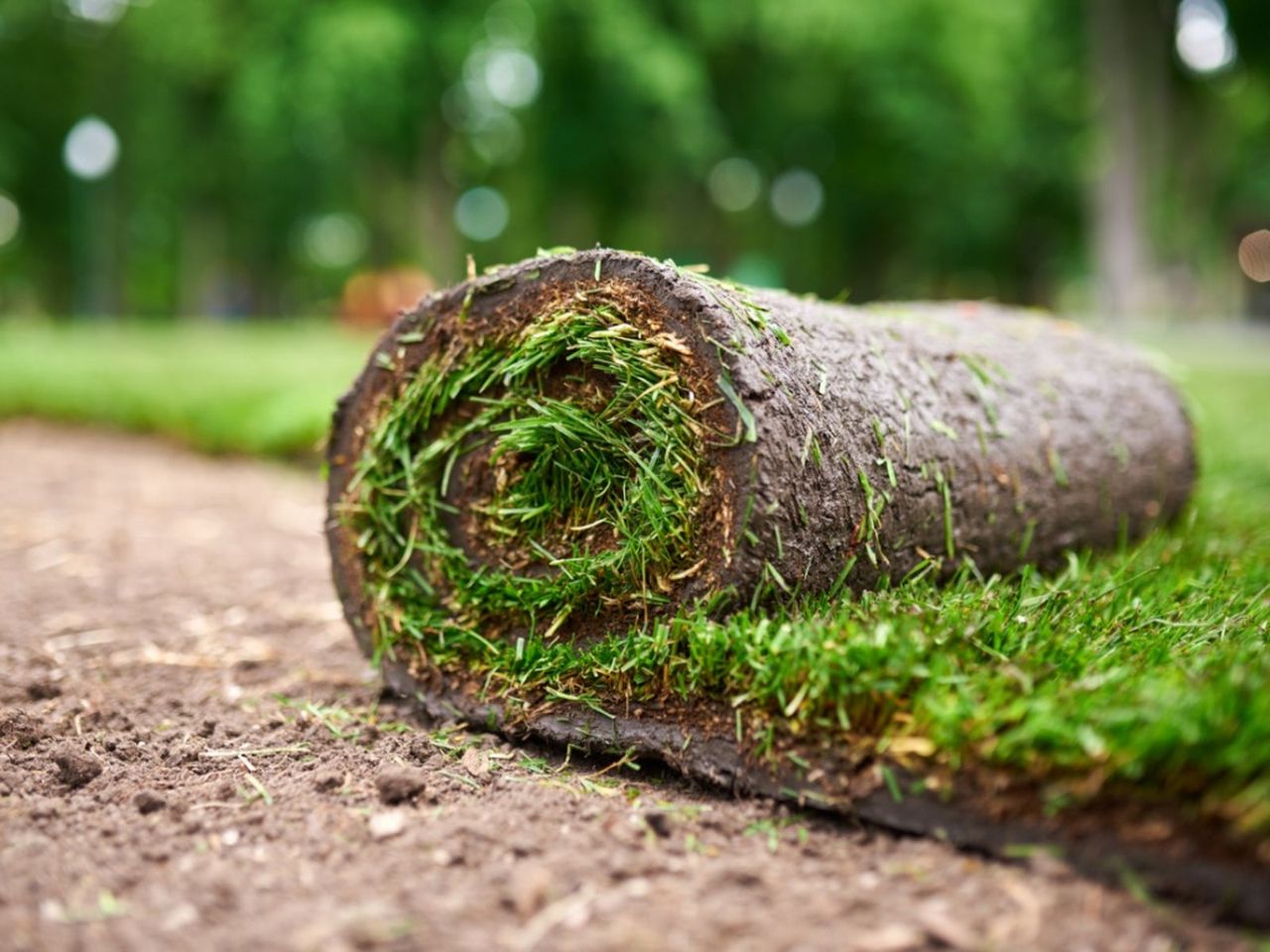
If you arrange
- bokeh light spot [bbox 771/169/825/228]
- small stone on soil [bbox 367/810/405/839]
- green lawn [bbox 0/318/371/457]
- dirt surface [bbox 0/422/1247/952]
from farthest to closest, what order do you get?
bokeh light spot [bbox 771/169/825/228] → green lawn [bbox 0/318/371/457] → small stone on soil [bbox 367/810/405/839] → dirt surface [bbox 0/422/1247/952]

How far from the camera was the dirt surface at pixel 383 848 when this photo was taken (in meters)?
1.42

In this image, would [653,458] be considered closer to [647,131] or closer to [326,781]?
[326,781]

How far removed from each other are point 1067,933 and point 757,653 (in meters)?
0.66

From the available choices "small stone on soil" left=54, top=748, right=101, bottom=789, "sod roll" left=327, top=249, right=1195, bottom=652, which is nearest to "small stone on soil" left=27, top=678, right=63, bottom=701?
"small stone on soil" left=54, top=748, right=101, bottom=789

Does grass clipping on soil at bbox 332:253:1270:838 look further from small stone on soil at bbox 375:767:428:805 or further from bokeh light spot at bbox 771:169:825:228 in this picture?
bokeh light spot at bbox 771:169:825:228

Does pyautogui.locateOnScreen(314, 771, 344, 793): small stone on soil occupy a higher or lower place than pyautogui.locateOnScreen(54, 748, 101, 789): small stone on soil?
lower

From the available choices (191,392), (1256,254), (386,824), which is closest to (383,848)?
(386,824)

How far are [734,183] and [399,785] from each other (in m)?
28.2

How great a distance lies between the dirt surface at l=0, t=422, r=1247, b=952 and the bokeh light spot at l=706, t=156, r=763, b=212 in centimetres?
2137

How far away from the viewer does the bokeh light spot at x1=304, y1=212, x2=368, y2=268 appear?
142 feet

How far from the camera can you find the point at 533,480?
2303mm

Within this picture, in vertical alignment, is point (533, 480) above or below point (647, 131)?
below

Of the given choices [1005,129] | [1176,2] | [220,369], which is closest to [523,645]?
[220,369]

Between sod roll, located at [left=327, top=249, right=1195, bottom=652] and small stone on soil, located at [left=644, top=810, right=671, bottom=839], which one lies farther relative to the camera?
sod roll, located at [left=327, top=249, right=1195, bottom=652]
